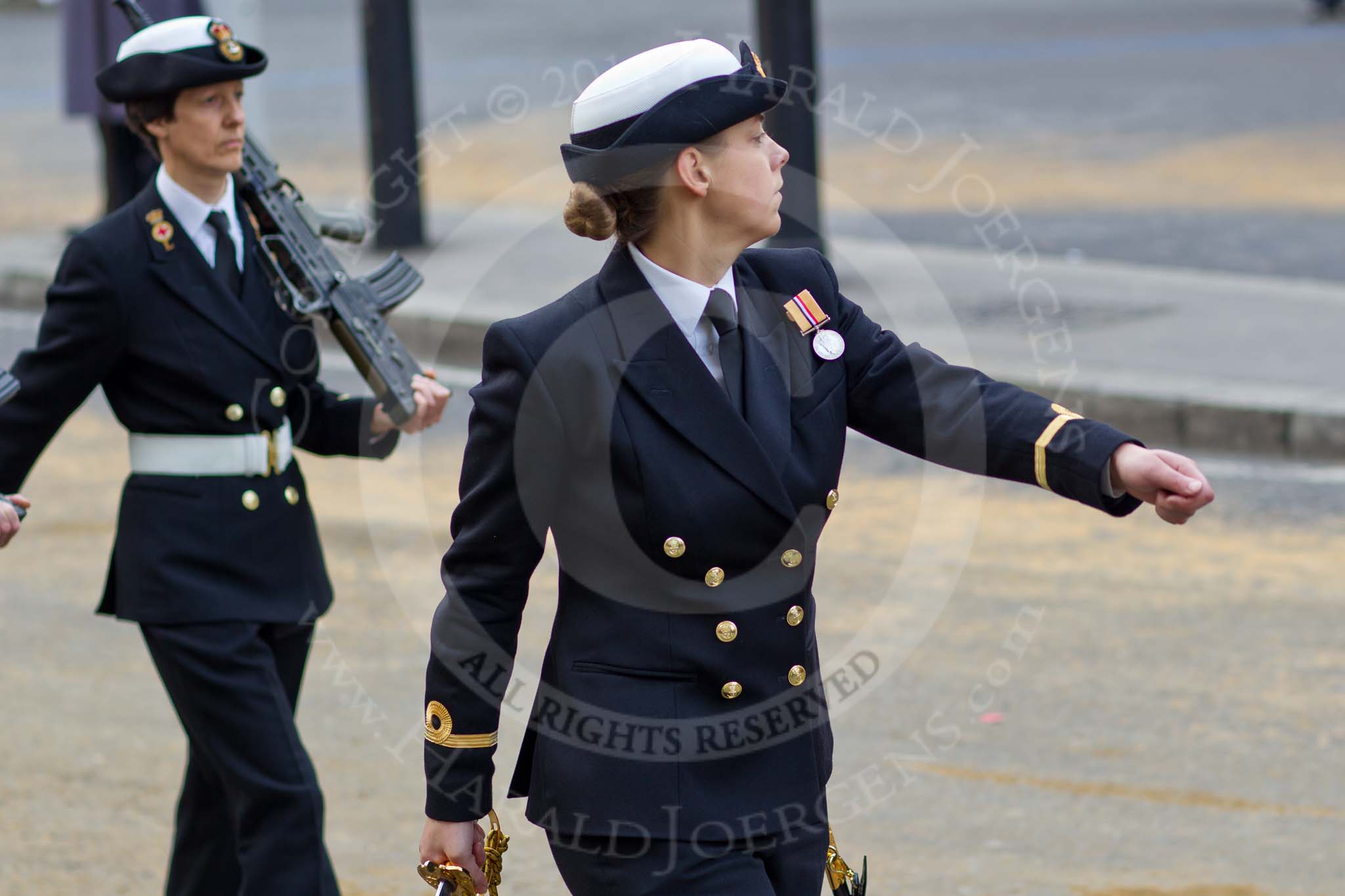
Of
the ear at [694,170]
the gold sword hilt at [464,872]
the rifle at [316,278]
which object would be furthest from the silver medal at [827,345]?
the rifle at [316,278]

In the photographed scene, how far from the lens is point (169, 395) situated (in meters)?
4.14

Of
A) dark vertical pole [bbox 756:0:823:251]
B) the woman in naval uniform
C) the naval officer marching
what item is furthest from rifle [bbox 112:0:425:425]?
dark vertical pole [bbox 756:0:823:251]

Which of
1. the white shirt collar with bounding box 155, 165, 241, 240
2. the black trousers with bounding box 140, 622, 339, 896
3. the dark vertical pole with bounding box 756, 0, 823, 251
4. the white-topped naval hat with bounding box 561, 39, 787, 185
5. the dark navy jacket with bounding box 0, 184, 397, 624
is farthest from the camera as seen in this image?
the dark vertical pole with bounding box 756, 0, 823, 251

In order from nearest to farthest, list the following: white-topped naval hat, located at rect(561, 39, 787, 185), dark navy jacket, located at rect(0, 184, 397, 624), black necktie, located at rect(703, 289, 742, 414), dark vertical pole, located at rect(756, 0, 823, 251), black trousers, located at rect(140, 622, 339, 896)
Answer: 1. white-topped naval hat, located at rect(561, 39, 787, 185)
2. black necktie, located at rect(703, 289, 742, 414)
3. black trousers, located at rect(140, 622, 339, 896)
4. dark navy jacket, located at rect(0, 184, 397, 624)
5. dark vertical pole, located at rect(756, 0, 823, 251)

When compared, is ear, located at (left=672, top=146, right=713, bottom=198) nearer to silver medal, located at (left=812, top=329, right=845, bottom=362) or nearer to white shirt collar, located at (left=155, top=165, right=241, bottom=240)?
silver medal, located at (left=812, top=329, right=845, bottom=362)

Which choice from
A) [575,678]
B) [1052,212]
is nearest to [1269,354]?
[1052,212]

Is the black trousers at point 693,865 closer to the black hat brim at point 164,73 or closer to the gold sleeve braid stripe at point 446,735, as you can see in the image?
the gold sleeve braid stripe at point 446,735

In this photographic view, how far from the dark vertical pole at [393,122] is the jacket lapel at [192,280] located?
767 centimetres

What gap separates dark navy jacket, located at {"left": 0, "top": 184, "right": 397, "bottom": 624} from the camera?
4.09 meters

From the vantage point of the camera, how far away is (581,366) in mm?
2912

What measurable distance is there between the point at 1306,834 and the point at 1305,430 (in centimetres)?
354

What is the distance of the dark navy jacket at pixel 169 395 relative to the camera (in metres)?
4.09

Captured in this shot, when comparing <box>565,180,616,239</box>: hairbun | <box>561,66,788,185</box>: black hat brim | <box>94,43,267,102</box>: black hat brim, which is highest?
<box>561,66,788,185</box>: black hat brim

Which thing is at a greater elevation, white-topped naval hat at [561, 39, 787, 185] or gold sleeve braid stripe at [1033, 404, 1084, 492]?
white-topped naval hat at [561, 39, 787, 185]
